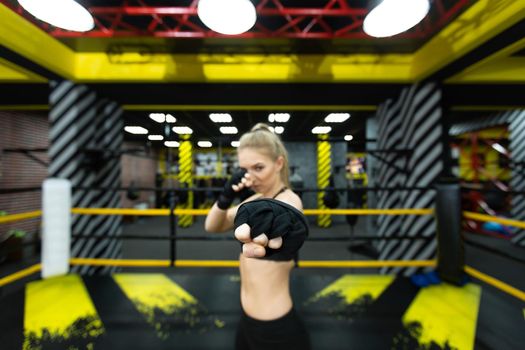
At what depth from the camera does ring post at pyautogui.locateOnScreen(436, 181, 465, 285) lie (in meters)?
2.33

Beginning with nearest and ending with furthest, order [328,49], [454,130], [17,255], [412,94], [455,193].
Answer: [455,193] < [328,49] < [412,94] < [17,255] < [454,130]

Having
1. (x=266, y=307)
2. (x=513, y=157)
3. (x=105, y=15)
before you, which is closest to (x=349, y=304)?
(x=266, y=307)

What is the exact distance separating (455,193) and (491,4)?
5.60ft

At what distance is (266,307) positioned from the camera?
2.77 feet

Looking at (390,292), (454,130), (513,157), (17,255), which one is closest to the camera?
(390,292)

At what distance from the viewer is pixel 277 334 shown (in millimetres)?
824

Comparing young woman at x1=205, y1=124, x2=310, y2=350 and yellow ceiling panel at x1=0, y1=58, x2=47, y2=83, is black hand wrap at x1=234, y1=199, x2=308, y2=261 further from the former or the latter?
yellow ceiling panel at x1=0, y1=58, x2=47, y2=83

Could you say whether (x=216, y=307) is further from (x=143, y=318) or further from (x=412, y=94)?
(x=412, y=94)

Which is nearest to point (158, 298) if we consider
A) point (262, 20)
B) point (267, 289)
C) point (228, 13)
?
point (267, 289)

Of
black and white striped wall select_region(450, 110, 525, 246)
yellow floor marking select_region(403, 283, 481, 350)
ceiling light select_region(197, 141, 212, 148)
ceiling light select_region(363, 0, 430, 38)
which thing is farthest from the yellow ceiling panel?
black and white striped wall select_region(450, 110, 525, 246)

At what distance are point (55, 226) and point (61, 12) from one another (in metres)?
2.15

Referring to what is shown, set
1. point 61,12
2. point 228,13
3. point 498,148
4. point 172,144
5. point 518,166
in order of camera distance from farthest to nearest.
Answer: point 498,148 < point 518,166 < point 61,12 < point 228,13 < point 172,144

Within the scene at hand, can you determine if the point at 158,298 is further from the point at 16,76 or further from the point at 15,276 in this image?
the point at 16,76

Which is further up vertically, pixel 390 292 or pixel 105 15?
pixel 105 15
